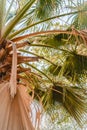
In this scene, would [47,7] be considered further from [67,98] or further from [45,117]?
[45,117]

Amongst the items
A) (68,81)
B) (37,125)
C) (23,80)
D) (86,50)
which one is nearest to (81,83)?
(68,81)

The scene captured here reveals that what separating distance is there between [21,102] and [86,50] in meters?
1.56

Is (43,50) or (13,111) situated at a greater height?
(43,50)

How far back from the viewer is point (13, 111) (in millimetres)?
1631

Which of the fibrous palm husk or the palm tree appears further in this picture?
the palm tree

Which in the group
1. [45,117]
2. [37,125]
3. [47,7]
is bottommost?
[45,117]

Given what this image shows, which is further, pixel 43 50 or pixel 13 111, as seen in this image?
pixel 43 50

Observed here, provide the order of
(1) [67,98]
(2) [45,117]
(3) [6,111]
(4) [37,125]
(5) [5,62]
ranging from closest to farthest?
(3) [6,111] < (4) [37,125] < (5) [5,62] < (1) [67,98] < (2) [45,117]

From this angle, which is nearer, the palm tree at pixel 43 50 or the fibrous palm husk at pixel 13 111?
the fibrous palm husk at pixel 13 111

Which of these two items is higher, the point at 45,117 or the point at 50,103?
the point at 50,103

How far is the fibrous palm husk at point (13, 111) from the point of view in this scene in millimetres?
1563

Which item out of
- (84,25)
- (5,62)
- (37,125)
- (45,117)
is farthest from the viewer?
(45,117)

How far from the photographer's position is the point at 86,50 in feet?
10.1

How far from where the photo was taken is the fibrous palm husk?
5.13ft
